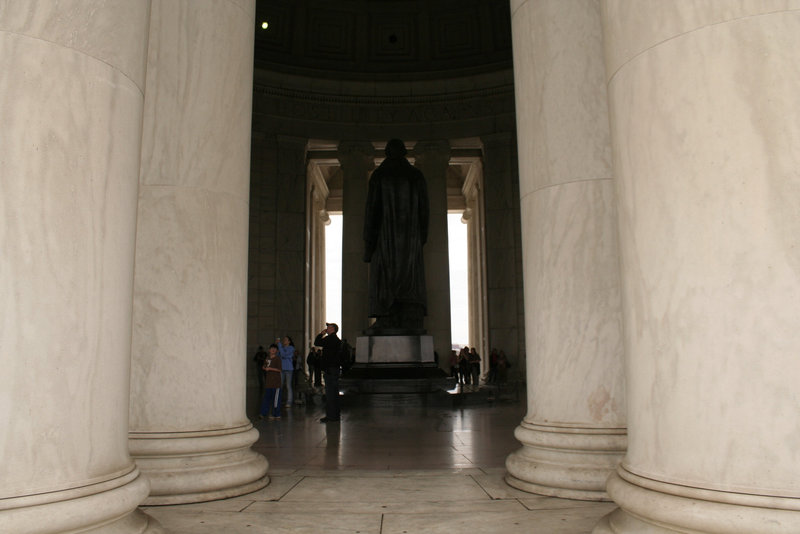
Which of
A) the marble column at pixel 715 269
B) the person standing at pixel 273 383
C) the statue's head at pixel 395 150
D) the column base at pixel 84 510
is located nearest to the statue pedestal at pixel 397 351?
the person standing at pixel 273 383

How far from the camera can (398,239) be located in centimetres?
3569

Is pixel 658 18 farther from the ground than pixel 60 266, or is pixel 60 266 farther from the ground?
pixel 658 18

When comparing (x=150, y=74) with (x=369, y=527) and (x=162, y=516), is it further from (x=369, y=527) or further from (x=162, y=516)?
(x=369, y=527)

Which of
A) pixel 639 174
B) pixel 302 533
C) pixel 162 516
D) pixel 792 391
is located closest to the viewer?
pixel 792 391

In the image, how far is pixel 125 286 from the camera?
25.5ft

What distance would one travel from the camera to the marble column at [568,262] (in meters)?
11.8

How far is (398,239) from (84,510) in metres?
29.3

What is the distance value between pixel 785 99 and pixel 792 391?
2.82m

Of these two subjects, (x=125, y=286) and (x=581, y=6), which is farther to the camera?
(x=581, y=6)

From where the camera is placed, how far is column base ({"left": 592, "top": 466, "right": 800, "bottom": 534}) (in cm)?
609

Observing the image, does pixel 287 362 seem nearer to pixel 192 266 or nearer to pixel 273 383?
pixel 273 383

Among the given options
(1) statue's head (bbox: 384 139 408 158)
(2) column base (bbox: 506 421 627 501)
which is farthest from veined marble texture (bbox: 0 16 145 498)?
(1) statue's head (bbox: 384 139 408 158)

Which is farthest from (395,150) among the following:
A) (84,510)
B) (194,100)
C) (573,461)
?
(84,510)

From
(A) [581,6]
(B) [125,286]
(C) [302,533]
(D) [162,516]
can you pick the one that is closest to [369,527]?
(C) [302,533]
